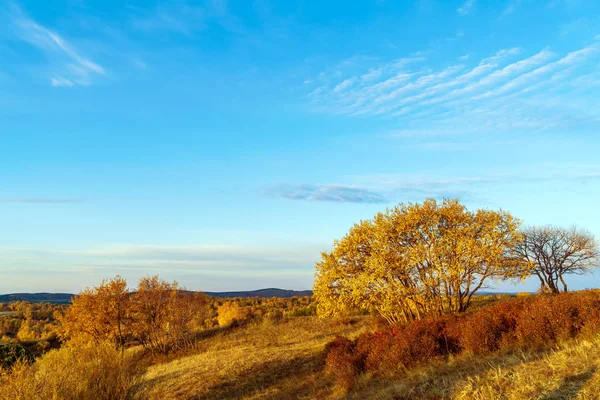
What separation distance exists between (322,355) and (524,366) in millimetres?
10758

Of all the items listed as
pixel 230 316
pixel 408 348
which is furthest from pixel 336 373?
pixel 230 316

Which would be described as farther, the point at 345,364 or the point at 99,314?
the point at 99,314

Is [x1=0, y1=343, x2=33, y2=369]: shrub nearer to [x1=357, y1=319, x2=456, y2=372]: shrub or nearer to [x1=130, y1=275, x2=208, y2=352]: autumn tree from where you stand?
[x1=130, y1=275, x2=208, y2=352]: autumn tree

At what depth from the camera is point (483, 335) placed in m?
12.9

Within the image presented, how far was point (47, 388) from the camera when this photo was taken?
788 cm

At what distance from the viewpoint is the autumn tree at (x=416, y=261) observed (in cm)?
1955

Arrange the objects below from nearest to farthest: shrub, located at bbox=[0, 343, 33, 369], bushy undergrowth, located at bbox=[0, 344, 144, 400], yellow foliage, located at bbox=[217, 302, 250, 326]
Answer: bushy undergrowth, located at bbox=[0, 344, 144, 400] → shrub, located at bbox=[0, 343, 33, 369] → yellow foliage, located at bbox=[217, 302, 250, 326]

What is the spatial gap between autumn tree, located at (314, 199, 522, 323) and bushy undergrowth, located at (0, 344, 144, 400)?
35.8 ft

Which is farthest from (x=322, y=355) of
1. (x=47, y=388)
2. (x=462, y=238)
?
(x=47, y=388)

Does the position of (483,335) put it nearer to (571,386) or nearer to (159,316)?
(571,386)

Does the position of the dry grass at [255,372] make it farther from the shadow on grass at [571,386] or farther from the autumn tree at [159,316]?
the shadow on grass at [571,386]

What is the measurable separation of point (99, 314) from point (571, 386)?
1006 inches

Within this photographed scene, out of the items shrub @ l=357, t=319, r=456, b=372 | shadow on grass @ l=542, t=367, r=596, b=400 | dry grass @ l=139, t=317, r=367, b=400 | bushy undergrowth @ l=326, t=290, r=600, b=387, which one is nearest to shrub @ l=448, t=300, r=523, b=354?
bushy undergrowth @ l=326, t=290, r=600, b=387

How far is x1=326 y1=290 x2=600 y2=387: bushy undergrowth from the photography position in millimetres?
12250
